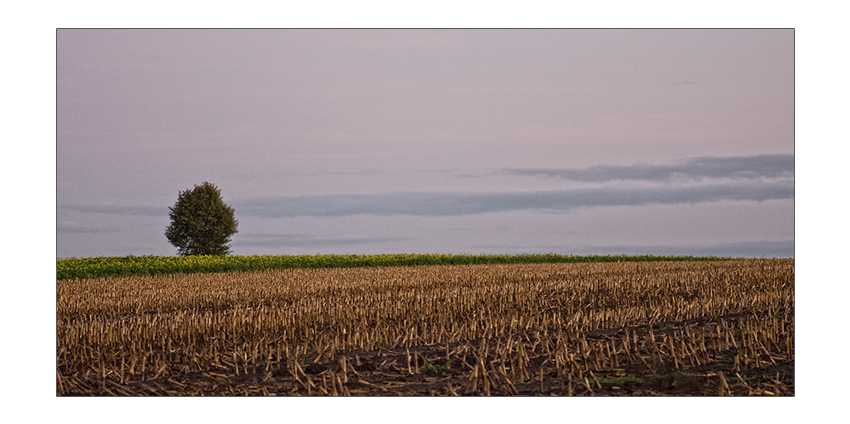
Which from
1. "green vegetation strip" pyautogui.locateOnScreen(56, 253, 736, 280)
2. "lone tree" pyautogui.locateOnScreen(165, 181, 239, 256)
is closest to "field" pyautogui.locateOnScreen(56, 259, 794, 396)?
"green vegetation strip" pyautogui.locateOnScreen(56, 253, 736, 280)

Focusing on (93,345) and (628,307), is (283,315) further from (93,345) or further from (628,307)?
(628,307)

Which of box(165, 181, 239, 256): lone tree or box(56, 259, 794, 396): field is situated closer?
box(56, 259, 794, 396): field

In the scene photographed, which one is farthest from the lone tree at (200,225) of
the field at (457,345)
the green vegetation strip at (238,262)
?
the field at (457,345)

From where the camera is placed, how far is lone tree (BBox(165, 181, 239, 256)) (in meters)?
50.1

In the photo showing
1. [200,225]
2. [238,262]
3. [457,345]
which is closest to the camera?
[457,345]

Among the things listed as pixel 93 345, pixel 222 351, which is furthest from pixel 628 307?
pixel 93 345

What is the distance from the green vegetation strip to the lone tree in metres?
11.7

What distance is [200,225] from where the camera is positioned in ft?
164

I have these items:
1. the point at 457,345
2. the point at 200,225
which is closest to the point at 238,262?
the point at 200,225

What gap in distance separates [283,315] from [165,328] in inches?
82.7

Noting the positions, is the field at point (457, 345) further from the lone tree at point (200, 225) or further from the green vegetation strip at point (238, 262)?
the lone tree at point (200, 225)

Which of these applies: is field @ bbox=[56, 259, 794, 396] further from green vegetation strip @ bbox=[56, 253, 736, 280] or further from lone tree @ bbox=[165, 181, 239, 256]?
lone tree @ bbox=[165, 181, 239, 256]

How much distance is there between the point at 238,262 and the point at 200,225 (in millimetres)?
17494

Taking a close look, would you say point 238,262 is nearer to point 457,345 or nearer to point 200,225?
point 200,225
